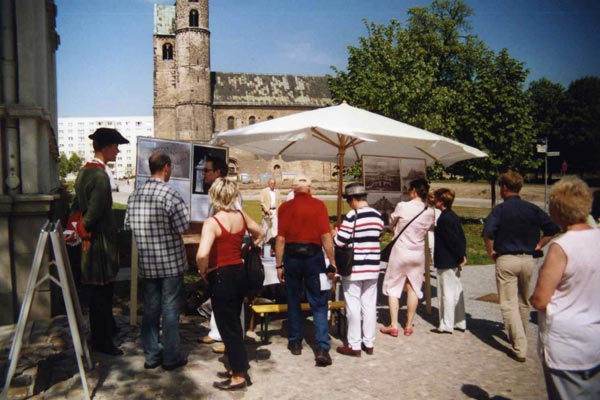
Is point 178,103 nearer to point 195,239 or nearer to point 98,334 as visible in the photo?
point 195,239

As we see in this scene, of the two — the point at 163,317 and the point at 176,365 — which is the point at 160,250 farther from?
the point at 176,365

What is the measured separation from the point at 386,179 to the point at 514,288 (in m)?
3.00

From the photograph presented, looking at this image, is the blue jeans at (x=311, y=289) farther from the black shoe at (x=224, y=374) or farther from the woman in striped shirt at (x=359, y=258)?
the black shoe at (x=224, y=374)

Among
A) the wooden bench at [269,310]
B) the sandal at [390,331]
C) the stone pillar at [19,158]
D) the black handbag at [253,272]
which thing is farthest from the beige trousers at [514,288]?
the stone pillar at [19,158]

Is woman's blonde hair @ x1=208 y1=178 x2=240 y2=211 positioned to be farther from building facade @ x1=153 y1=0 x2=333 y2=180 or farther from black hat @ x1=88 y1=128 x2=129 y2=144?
building facade @ x1=153 y1=0 x2=333 y2=180

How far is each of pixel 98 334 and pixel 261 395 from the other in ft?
6.90

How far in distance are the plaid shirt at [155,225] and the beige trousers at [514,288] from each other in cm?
370

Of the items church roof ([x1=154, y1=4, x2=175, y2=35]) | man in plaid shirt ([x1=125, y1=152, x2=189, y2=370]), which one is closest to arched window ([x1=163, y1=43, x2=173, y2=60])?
church roof ([x1=154, y1=4, x2=175, y2=35])

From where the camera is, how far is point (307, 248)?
555cm

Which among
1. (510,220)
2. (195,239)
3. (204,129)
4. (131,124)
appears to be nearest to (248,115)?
(204,129)

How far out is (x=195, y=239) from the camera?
948 cm

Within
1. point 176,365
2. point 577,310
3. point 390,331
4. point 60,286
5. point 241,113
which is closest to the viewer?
point 577,310

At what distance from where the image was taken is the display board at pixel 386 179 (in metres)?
8.16

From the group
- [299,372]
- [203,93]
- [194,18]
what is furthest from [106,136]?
[194,18]
